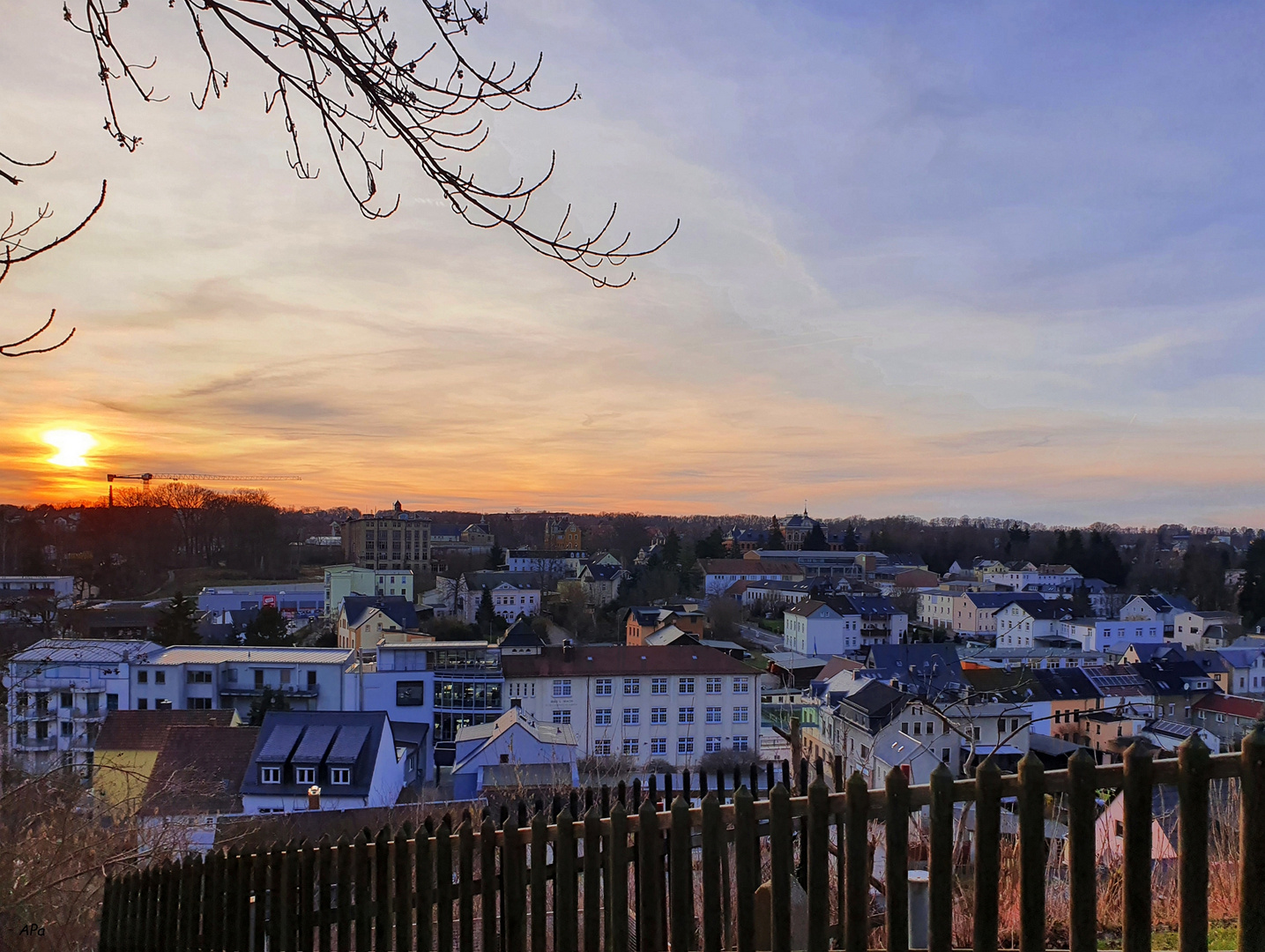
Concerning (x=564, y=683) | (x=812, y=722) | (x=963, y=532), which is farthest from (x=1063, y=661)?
(x=963, y=532)

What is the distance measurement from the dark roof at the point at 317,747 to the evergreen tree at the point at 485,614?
78.4 ft

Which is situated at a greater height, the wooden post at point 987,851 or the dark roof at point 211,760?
the wooden post at point 987,851

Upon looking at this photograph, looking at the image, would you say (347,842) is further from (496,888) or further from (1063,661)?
(1063,661)

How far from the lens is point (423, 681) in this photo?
23047 mm

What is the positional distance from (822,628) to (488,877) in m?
42.5

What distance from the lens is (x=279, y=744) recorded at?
49.1 feet

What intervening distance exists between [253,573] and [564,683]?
48.6 m

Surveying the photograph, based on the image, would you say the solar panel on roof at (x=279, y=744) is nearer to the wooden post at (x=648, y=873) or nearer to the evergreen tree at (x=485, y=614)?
the wooden post at (x=648, y=873)

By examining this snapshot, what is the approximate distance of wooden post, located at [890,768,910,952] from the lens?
2277mm

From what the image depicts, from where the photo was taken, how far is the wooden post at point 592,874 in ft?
8.98

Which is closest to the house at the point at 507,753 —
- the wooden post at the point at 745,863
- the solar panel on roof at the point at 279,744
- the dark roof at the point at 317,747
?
the dark roof at the point at 317,747

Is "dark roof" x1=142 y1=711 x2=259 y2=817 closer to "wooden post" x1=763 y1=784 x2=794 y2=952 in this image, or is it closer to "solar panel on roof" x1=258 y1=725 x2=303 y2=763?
"solar panel on roof" x1=258 y1=725 x2=303 y2=763

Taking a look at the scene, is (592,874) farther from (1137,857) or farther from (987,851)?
(1137,857)

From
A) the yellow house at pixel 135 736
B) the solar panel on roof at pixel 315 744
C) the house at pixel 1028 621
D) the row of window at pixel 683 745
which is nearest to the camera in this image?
the yellow house at pixel 135 736
